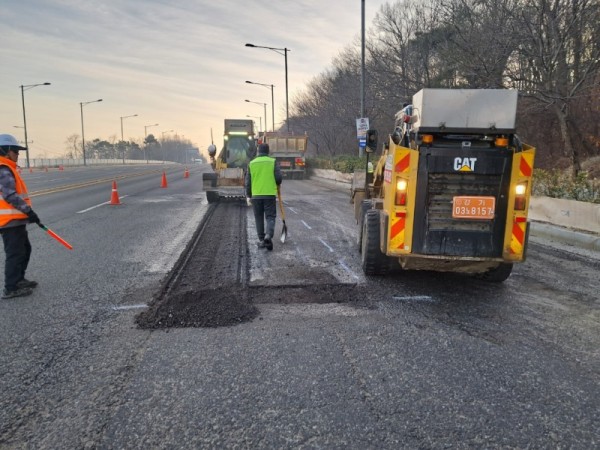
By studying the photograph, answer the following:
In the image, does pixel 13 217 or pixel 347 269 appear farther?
pixel 347 269

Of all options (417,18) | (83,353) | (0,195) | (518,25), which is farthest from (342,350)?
(417,18)

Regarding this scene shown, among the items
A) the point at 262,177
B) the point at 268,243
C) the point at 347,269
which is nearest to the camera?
the point at 347,269

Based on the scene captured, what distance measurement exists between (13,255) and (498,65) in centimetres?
1463

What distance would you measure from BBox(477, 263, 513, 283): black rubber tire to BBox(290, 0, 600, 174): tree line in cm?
809

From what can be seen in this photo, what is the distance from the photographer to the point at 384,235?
5180 millimetres

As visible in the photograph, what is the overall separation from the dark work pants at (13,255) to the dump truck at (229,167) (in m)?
8.44

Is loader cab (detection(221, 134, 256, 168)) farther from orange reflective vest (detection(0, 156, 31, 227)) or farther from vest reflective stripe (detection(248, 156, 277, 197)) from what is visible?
orange reflective vest (detection(0, 156, 31, 227))

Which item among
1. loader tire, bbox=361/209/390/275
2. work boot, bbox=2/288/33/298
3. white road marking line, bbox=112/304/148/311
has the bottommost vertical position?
white road marking line, bbox=112/304/148/311

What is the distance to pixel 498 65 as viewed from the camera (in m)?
14.1

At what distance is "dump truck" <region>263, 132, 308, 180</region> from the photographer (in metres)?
30.1

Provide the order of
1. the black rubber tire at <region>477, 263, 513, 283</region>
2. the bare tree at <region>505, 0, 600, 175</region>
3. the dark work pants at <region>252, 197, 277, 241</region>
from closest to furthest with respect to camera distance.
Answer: the black rubber tire at <region>477, 263, 513, 283</region> < the dark work pants at <region>252, 197, 277, 241</region> < the bare tree at <region>505, 0, 600, 175</region>

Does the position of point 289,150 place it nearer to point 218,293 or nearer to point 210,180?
point 210,180

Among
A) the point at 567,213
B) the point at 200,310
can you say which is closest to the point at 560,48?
the point at 567,213

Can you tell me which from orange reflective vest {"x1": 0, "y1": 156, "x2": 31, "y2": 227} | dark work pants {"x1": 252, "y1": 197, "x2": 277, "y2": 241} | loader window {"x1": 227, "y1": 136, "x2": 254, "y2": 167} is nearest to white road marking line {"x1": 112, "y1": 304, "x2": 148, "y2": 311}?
orange reflective vest {"x1": 0, "y1": 156, "x2": 31, "y2": 227}
